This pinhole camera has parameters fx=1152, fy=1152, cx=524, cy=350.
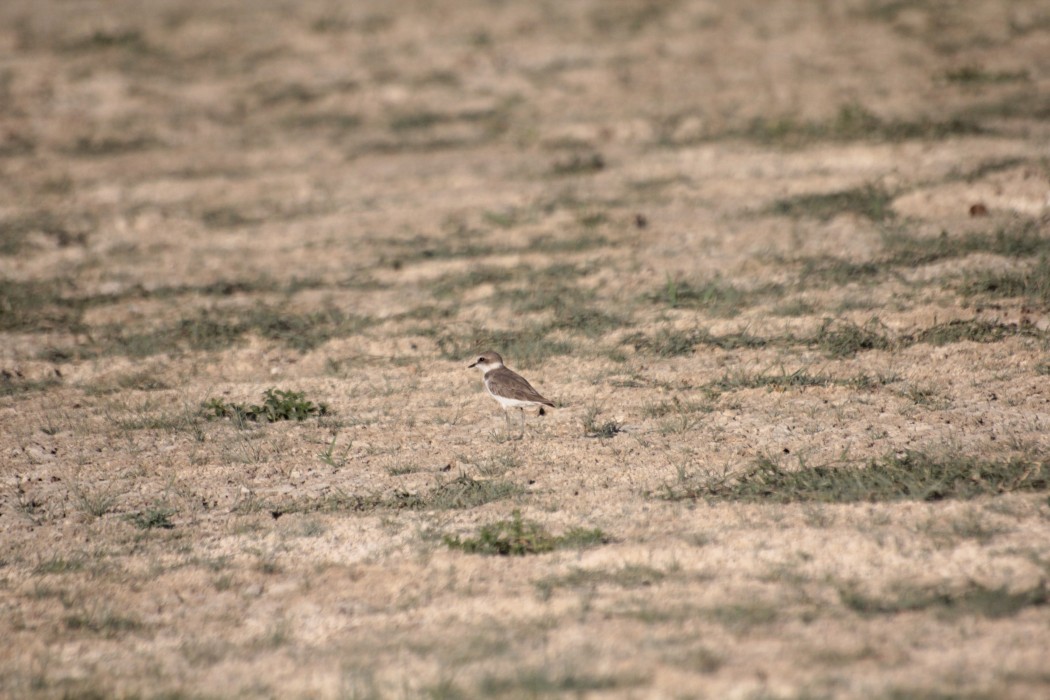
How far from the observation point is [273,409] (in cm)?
824

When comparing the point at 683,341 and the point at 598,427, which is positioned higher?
the point at 683,341

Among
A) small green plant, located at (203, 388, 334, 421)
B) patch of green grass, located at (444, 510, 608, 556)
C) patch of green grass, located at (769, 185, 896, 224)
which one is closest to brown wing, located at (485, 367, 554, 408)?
small green plant, located at (203, 388, 334, 421)

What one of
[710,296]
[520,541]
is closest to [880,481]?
[520,541]

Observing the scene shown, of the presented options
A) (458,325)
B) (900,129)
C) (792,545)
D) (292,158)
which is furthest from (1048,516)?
(292,158)

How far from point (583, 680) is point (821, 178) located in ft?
29.5

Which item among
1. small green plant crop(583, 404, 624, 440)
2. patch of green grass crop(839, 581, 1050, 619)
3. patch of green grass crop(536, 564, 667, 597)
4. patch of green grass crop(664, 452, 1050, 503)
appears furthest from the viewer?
small green plant crop(583, 404, 624, 440)

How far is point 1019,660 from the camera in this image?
15.6 ft

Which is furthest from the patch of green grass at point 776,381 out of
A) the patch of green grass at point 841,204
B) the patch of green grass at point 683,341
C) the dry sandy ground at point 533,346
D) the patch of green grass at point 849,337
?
the patch of green grass at point 841,204

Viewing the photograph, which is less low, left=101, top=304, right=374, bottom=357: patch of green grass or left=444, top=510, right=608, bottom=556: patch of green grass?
left=101, top=304, right=374, bottom=357: patch of green grass

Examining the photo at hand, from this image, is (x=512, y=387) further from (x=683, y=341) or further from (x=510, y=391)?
(x=683, y=341)

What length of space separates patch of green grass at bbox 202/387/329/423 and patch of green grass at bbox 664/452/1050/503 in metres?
2.84

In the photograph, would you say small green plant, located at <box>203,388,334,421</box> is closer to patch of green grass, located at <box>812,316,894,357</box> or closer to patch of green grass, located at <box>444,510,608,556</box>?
patch of green grass, located at <box>444,510,608,556</box>

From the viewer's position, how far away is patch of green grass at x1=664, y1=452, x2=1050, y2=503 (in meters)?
6.41

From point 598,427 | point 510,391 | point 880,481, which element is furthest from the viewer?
point 510,391
